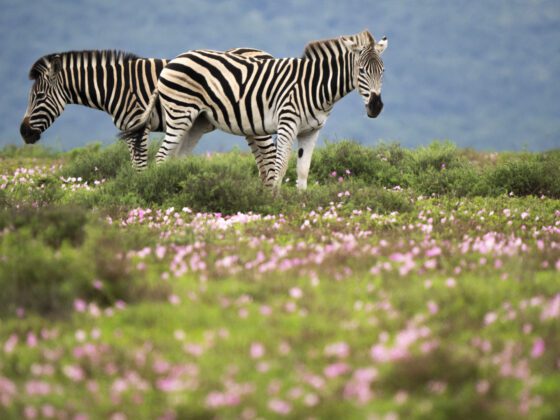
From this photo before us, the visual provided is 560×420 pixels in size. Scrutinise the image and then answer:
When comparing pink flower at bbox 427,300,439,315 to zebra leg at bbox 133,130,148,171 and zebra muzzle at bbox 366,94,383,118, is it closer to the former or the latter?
zebra muzzle at bbox 366,94,383,118

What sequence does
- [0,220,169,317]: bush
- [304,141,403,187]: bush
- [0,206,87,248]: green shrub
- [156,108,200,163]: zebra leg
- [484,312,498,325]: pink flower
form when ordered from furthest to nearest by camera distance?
[304,141,403,187]: bush, [156,108,200,163]: zebra leg, [0,206,87,248]: green shrub, [0,220,169,317]: bush, [484,312,498,325]: pink flower

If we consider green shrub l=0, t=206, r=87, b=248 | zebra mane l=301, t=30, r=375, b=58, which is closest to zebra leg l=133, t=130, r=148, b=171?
zebra mane l=301, t=30, r=375, b=58

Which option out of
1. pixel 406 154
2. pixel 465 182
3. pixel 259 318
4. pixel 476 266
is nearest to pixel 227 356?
pixel 259 318

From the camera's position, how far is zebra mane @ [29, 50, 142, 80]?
16.1 m

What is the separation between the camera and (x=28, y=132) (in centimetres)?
1661

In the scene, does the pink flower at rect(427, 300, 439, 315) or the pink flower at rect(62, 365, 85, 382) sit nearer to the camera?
the pink flower at rect(62, 365, 85, 382)

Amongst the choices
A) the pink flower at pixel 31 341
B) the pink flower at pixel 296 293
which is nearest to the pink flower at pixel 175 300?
the pink flower at pixel 296 293

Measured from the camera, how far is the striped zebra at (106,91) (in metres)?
15.5

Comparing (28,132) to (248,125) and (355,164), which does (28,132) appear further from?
(355,164)

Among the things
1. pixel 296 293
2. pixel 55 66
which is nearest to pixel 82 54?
pixel 55 66

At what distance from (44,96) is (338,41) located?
7.01 metres

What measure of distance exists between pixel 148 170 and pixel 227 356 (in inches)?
346

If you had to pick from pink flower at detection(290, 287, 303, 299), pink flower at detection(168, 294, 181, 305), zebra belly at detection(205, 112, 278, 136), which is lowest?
pink flower at detection(168, 294, 181, 305)

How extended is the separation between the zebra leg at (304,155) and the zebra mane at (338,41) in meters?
1.69
